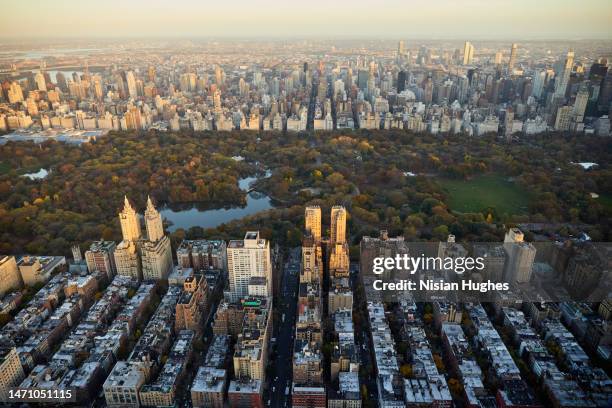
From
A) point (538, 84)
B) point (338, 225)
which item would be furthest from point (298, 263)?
point (538, 84)

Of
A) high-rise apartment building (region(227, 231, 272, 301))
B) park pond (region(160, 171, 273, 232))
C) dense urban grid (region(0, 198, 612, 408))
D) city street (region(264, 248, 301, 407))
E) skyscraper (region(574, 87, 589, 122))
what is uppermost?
skyscraper (region(574, 87, 589, 122))

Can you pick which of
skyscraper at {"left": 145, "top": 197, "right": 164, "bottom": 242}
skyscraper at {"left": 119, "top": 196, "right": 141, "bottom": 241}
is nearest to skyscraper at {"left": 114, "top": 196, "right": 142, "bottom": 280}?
skyscraper at {"left": 119, "top": 196, "right": 141, "bottom": 241}

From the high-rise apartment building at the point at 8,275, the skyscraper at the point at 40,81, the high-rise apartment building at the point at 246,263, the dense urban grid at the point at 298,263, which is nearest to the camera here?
the dense urban grid at the point at 298,263

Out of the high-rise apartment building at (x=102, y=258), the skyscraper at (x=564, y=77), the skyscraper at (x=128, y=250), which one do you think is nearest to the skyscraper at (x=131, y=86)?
the high-rise apartment building at (x=102, y=258)

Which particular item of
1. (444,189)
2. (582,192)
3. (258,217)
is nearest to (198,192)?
(258,217)

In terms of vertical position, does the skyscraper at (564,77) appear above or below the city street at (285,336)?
above

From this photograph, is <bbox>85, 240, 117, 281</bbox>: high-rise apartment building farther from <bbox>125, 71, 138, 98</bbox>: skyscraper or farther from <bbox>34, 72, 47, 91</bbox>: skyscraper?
<bbox>125, 71, 138, 98</bbox>: skyscraper

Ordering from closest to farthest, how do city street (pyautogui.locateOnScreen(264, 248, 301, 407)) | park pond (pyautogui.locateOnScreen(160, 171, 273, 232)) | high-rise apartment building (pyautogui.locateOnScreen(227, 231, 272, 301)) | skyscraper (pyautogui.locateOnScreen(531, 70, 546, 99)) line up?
city street (pyautogui.locateOnScreen(264, 248, 301, 407)) → high-rise apartment building (pyautogui.locateOnScreen(227, 231, 272, 301)) → park pond (pyautogui.locateOnScreen(160, 171, 273, 232)) → skyscraper (pyautogui.locateOnScreen(531, 70, 546, 99))

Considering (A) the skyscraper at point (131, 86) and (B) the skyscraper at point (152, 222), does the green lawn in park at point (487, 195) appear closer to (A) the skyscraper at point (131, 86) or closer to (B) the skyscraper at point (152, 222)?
(B) the skyscraper at point (152, 222)
